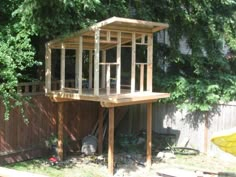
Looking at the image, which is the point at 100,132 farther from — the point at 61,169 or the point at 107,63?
the point at 107,63

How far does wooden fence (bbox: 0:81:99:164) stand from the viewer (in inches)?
331

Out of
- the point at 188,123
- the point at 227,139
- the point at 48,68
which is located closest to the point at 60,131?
the point at 48,68

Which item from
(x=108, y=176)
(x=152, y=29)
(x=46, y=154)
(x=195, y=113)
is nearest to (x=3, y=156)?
(x=46, y=154)

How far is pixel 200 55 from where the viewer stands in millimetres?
10180

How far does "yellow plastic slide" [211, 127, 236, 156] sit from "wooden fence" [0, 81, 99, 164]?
6.73 m

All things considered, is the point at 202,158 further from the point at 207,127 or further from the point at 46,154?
the point at 46,154

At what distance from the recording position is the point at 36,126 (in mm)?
9023

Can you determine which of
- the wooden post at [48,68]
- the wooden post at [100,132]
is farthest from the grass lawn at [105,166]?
the wooden post at [48,68]

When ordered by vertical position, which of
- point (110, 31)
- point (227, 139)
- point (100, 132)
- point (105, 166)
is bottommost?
point (105, 166)

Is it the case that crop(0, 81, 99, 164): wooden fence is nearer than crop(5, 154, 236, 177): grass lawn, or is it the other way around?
crop(5, 154, 236, 177): grass lawn

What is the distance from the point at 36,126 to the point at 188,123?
3.88 meters

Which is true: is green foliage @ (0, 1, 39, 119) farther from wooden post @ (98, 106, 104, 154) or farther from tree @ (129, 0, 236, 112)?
tree @ (129, 0, 236, 112)

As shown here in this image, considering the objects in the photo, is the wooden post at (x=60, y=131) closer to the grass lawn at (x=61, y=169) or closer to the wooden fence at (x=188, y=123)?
the grass lawn at (x=61, y=169)

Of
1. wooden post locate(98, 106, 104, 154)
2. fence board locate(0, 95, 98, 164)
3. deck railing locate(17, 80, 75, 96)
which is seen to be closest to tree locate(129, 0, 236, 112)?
wooden post locate(98, 106, 104, 154)
